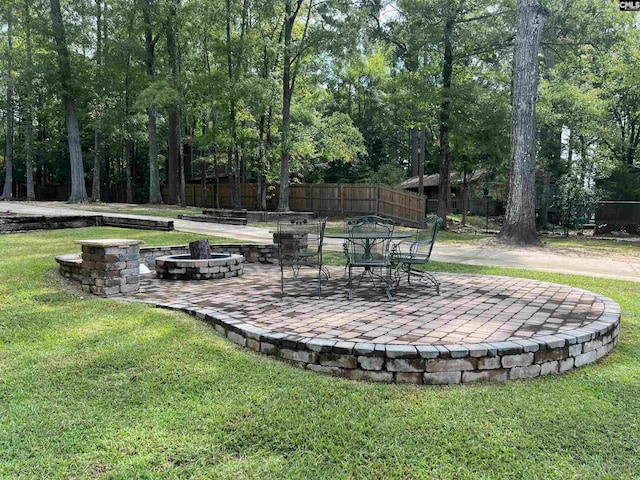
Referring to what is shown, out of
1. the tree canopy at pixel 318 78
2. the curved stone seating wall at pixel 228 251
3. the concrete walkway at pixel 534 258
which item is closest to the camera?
the curved stone seating wall at pixel 228 251

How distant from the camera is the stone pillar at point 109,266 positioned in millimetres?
4973

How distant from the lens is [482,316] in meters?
4.05

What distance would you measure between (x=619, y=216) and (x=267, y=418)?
62.7ft

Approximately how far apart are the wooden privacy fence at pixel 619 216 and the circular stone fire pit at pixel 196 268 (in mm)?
16571

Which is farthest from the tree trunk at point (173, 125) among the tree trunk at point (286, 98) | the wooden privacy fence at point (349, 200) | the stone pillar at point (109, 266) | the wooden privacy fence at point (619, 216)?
the wooden privacy fence at point (619, 216)

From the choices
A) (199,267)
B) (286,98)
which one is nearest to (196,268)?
(199,267)

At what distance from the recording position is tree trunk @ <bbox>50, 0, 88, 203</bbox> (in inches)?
781

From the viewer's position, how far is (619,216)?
1738 centimetres

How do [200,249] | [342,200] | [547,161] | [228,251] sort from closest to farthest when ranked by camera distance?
1. [200,249]
2. [228,251]
3. [547,161]
4. [342,200]

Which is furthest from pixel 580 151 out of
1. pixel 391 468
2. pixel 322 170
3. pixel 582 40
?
pixel 391 468

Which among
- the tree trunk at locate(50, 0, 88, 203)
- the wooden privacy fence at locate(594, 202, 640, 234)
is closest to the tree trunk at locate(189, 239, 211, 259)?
the wooden privacy fence at locate(594, 202, 640, 234)

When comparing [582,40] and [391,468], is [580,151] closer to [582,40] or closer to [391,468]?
[582,40]

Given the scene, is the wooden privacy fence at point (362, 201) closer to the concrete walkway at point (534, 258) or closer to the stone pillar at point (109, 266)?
the concrete walkway at point (534, 258)

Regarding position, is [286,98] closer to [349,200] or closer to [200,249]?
[349,200]
